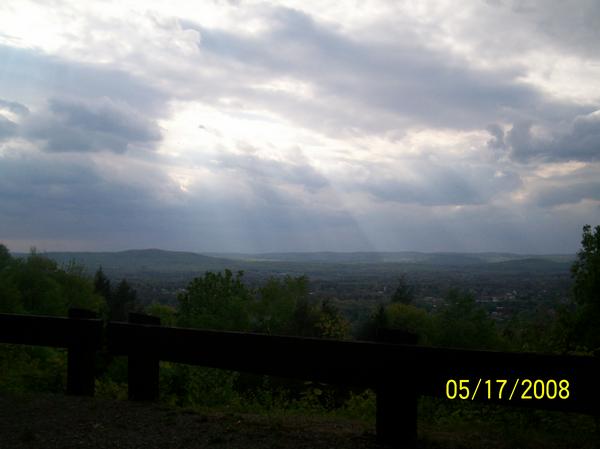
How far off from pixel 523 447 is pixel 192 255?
7255 inches

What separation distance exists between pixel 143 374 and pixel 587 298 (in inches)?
849

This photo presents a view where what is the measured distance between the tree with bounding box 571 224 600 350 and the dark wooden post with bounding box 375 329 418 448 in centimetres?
1812

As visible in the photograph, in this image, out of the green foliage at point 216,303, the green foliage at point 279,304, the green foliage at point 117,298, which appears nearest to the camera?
the green foliage at point 216,303

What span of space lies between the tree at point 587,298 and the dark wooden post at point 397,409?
18.1 metres

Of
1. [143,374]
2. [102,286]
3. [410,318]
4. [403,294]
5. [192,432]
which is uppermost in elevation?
[143,374]

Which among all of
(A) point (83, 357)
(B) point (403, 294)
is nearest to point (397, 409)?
(A) point (83, 357)

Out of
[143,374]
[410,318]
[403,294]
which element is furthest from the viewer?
[403,294]

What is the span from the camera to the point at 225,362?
Result: 15.8ft

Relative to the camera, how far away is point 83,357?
5.61m

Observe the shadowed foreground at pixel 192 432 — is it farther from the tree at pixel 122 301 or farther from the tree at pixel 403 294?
the tree at pixel 403 294
